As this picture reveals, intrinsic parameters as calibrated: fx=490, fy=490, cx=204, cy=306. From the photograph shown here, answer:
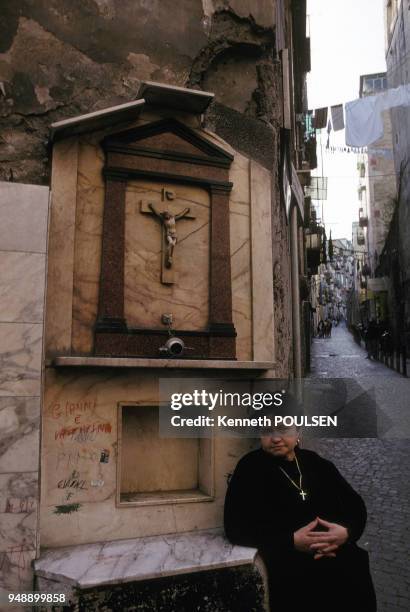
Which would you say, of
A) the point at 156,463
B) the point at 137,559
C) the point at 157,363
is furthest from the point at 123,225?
the point at 137,559

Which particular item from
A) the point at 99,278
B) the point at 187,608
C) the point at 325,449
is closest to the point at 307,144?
the point at 325,449

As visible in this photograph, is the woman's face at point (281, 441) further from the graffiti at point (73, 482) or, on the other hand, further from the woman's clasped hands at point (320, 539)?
the graffiti at point (73, 482)

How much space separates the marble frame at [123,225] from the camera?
15.3 feet

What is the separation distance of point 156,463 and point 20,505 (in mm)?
1393

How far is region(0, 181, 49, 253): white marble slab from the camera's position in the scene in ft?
Result: 13.6

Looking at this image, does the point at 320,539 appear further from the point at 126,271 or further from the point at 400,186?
the point at 400,186

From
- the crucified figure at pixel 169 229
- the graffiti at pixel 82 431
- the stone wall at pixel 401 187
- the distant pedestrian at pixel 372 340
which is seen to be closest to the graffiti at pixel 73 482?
the graffiti at pixel 82 431

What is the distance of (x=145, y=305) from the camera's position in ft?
15.8

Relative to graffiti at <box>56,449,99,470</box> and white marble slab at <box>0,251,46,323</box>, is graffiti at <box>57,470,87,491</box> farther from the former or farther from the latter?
white marble slab at <box>0,251,46,323</box>

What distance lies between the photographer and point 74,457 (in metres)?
4.34

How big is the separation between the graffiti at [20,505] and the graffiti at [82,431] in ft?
1.81

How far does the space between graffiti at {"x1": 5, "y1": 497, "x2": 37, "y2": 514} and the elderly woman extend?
1.58 metres

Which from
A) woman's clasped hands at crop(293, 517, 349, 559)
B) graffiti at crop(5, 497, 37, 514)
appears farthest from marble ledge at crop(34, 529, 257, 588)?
woman's clasped hands at crop(293, 517, 349, 559)

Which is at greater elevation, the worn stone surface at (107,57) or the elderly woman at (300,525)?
the worn stone surface at (107,57)
